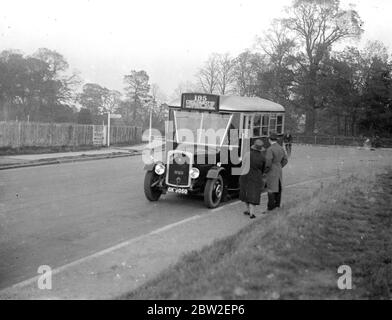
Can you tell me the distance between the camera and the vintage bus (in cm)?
1095

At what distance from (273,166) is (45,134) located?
20319mm

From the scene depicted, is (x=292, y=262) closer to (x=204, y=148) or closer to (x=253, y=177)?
(x=253, y=177)

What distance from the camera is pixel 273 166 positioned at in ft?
33.4

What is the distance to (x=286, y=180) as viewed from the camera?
53.6 ft

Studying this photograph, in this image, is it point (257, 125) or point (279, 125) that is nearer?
point (257, 125)

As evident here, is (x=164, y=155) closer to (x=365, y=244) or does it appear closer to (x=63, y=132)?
(x=365, y=244)

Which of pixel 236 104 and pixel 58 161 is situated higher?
pixel 236 104

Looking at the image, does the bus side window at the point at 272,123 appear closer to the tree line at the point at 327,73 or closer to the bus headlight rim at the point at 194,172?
the bus headlight rim at the point at 194,172

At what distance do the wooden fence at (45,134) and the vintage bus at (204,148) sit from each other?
1574 centimetres

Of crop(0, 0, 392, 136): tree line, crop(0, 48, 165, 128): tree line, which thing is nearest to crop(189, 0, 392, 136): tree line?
crop(0, 0, 392, 136): tree line

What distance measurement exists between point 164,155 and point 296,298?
7.30 metres

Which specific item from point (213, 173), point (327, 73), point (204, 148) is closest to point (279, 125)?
point (204, 148)

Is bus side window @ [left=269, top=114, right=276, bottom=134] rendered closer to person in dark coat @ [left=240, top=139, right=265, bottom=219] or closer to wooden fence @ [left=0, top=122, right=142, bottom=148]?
person in dark coat @ [left=240, top=139, right=265, bottom=219]
